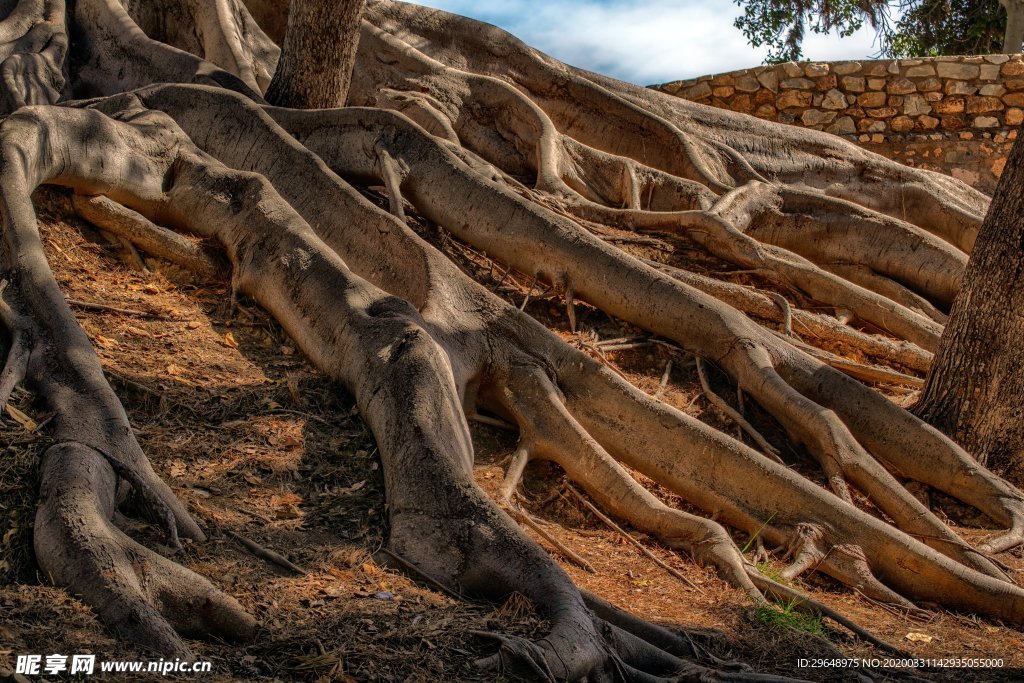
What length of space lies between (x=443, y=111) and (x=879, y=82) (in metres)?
5.72

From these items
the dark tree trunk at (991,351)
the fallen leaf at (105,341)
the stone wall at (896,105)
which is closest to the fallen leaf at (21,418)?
the fallen leaf at (105,341)

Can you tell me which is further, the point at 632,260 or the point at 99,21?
the point at 99,21

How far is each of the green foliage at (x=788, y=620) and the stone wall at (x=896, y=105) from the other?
8484mm

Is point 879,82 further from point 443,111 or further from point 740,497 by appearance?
point 740,497

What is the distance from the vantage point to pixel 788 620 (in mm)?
3955

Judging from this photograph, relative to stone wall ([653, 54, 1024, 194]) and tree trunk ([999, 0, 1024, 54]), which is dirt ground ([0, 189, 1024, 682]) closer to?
stone wall ([653, 54, 1024, 194])

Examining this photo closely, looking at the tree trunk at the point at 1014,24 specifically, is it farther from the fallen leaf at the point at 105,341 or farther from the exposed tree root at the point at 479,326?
the fallen leaf at the point at 105,341

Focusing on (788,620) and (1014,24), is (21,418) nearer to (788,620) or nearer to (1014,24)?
(788,620)

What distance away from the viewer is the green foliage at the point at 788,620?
391 centimetres

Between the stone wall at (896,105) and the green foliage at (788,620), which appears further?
the stone wall at (896,105)

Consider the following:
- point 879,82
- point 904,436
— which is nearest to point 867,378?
point 904,436

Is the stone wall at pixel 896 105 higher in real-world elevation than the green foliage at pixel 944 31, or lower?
lower

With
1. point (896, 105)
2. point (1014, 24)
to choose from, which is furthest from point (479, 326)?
point (1014, 24)

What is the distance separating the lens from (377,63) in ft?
28.1
